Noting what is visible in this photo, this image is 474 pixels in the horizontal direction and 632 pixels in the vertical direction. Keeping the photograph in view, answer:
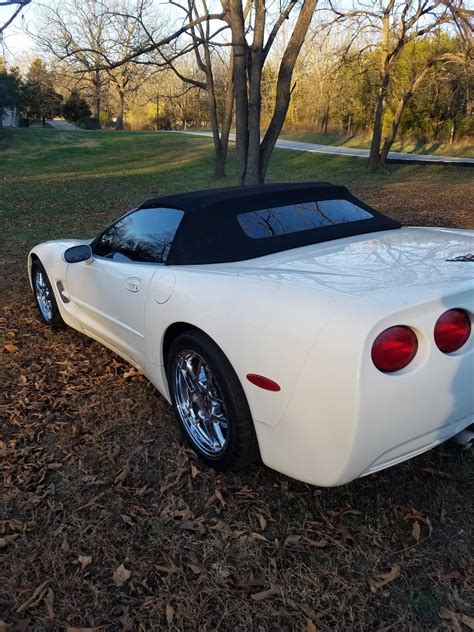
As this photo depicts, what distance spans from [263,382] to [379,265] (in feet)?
2.71

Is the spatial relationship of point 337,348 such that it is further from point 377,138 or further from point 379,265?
point 377,138

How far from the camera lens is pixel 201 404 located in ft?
9.08

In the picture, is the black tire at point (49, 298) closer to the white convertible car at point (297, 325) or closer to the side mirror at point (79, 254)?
the side mirror at point (79, 254)

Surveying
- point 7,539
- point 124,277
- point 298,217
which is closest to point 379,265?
point 298,217

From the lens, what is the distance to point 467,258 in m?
2.49

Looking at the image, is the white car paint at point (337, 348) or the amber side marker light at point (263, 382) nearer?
the white car paint at point (337, 348)

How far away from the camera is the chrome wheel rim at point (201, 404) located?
2.62 meters

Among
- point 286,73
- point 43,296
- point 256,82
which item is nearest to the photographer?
point 43,296

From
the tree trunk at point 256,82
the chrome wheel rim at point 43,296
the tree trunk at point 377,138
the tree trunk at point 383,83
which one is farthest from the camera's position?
the tree trunk at point 377,138

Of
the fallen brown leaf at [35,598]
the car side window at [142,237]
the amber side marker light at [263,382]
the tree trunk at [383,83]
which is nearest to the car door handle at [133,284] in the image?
the car side window at [142,237]

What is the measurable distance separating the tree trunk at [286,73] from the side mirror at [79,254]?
23.5ft

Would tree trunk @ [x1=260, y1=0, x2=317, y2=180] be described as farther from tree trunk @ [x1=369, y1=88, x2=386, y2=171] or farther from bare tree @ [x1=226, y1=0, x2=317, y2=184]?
tree trunk @ [x1=369, y1=88, x2=386, y2=171]

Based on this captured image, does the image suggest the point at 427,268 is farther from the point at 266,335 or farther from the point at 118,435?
the point at 118,435

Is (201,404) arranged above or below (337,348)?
below
